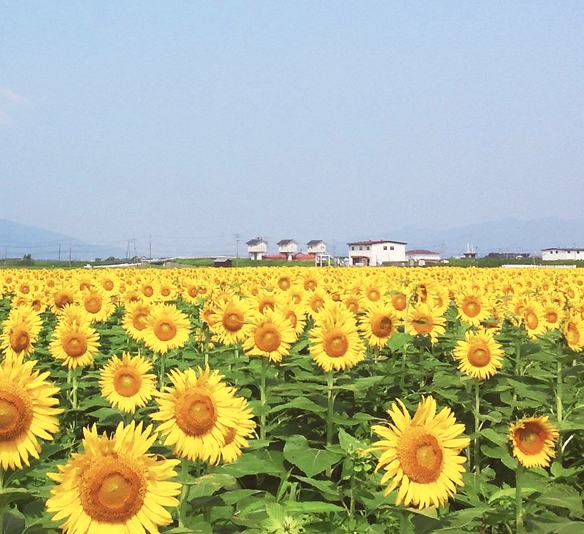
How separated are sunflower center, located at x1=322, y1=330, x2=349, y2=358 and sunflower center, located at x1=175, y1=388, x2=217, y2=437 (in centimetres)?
Result: 296

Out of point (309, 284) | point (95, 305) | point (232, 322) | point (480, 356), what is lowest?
point (480, 356)

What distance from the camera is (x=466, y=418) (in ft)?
24.5

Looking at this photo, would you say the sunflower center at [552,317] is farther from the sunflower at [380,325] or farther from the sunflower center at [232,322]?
the sunflower center at [232,322]

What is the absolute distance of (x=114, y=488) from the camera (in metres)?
2.51

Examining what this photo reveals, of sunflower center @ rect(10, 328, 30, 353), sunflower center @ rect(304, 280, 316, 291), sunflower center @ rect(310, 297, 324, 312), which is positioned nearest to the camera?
sunflower center @ rect(10, 328, 30, 353)

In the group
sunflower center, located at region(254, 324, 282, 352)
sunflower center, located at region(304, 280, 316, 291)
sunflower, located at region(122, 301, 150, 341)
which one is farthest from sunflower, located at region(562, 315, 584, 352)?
sunflower center, located at region(304, 280, 316, 291)

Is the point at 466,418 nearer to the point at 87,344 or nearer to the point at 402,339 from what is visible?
the point at 402,339

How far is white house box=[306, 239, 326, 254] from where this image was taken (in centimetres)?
16300

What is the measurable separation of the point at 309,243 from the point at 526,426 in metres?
160

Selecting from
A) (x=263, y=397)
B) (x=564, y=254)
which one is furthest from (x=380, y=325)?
(x=564, y=254)

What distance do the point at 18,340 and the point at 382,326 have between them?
4.44 m

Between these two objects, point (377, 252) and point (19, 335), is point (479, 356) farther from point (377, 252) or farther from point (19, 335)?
point (377, 252)

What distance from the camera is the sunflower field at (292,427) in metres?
2.96

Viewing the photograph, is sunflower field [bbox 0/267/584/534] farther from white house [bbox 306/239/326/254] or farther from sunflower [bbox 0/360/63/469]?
white house [bbox 306/239/326/254]
